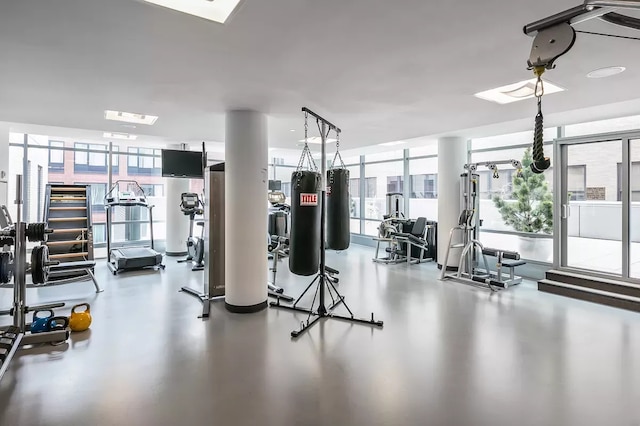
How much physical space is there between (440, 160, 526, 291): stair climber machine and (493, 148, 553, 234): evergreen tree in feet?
0.81

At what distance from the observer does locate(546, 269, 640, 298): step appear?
5.02 meters

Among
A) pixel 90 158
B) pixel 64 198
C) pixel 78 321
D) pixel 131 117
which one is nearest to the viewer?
pixel 78 321

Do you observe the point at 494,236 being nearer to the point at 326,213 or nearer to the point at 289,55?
the point at 326,213

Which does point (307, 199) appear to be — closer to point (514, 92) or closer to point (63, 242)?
point (514, 92)

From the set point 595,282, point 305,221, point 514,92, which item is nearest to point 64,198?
point 305,221

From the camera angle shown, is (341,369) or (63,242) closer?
(341,369)

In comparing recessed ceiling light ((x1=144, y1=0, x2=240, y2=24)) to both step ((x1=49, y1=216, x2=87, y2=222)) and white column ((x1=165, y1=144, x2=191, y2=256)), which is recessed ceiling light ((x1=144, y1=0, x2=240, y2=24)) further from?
white column ((x1=165, y1=144, x2=191, y2=256))

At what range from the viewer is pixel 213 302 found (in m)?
5.09

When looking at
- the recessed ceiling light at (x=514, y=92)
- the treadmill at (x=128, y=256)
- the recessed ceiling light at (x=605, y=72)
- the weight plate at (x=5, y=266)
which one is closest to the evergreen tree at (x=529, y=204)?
the recessed ceiling light at (x=514, y=92)

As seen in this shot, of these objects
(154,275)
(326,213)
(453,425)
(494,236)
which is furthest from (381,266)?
(453,425)

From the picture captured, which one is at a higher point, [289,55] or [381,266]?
[289,55]

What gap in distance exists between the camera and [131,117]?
16.8ft

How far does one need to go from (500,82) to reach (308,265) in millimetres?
2717

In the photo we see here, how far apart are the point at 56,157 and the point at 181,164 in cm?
397
